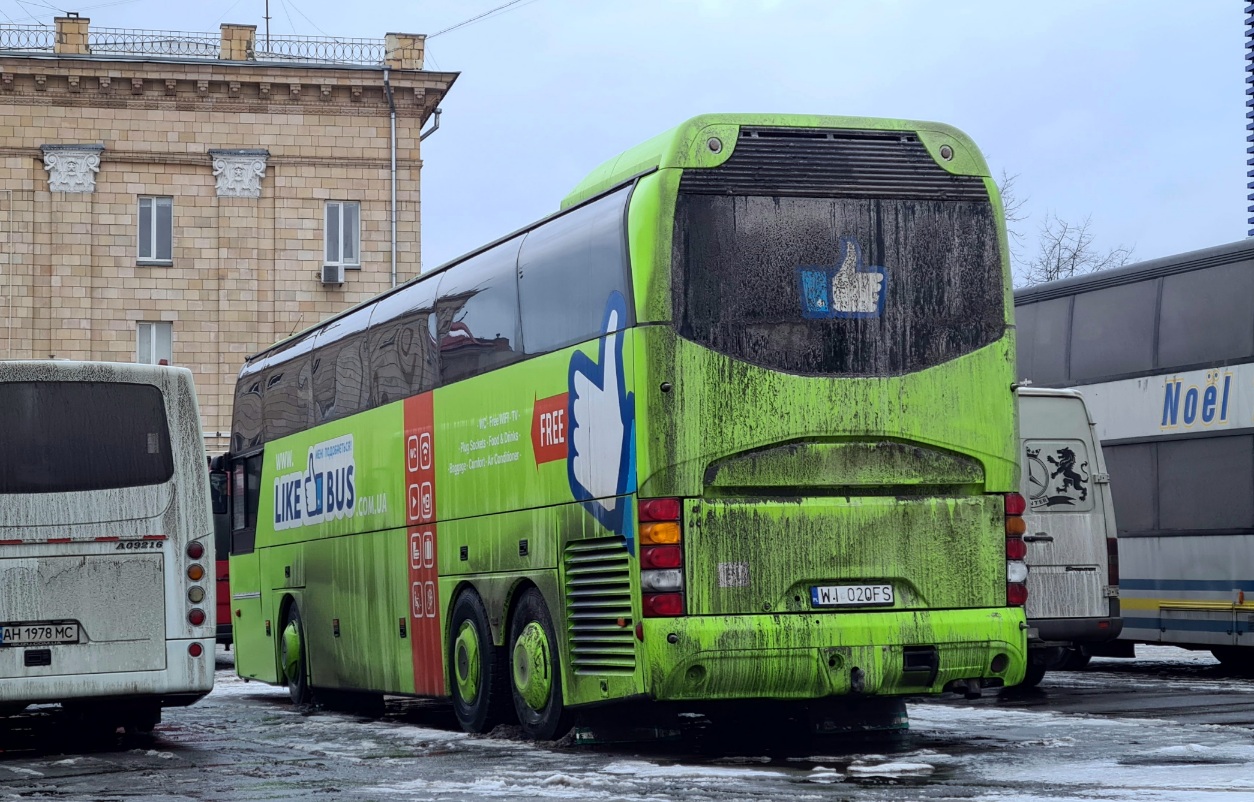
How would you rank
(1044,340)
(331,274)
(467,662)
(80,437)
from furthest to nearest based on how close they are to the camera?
(331,274) → (1044,340) → (467,662) → (80,437)

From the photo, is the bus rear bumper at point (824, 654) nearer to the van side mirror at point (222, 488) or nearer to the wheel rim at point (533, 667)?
the wheel rim at point (533, 667)

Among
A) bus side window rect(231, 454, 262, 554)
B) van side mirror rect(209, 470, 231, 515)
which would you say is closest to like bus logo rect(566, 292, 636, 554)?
bus side window rect(231, 454, 262, 554)

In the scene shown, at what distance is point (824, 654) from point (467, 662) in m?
3.83

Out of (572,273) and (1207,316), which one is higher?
(1207,316)

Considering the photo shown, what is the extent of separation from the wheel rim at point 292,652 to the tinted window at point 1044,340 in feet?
27.7

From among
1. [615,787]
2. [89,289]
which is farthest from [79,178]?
[615,787]

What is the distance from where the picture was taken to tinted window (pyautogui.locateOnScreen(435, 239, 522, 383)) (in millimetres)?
13211

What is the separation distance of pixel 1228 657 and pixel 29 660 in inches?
515

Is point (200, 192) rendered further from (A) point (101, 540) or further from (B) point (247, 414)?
(A) point (101, 540)

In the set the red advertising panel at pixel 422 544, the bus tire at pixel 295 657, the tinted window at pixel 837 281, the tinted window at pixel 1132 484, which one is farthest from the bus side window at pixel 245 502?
the tinted window at pixel 837 281

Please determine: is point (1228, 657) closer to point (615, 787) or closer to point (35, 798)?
point (615, 787)

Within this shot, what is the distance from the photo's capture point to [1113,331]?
68.1ft

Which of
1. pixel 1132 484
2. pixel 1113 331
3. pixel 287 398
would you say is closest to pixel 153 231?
pixel 287 398

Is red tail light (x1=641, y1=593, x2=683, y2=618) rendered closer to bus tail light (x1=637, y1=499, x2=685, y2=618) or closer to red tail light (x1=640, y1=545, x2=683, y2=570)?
bus tail light (x1=637, y1=499, x2=685, y2=618)
